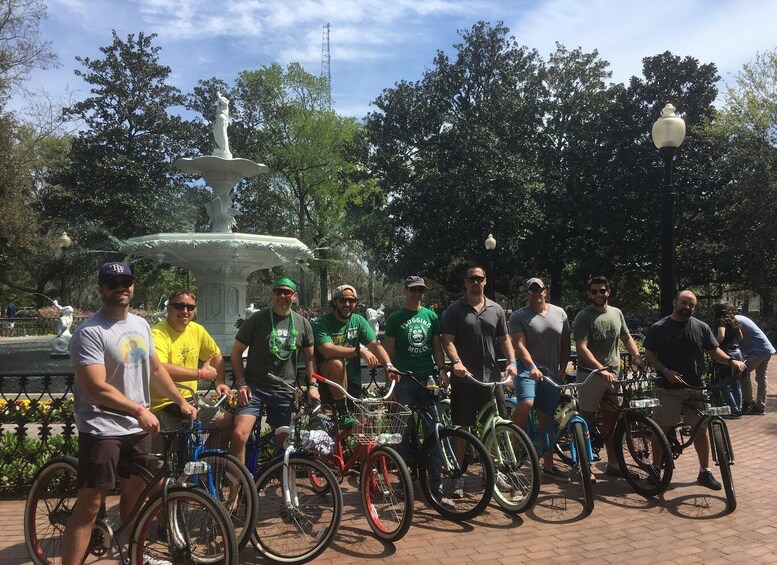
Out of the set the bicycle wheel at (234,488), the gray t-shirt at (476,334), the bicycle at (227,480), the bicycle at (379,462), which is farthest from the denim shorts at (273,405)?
the gray t-shirt at (476,334)

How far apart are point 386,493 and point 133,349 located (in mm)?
2052

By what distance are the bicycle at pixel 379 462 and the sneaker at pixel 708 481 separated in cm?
297

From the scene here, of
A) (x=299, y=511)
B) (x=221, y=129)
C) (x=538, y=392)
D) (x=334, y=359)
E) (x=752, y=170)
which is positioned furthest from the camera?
(x=752, y=170)

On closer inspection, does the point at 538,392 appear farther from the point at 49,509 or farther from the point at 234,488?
the point at 49,509

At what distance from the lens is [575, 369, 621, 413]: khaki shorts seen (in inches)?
227

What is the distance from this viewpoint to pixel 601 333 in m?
5.89

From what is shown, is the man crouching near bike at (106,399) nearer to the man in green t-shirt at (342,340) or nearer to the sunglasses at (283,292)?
the sunglasses at (283,292)

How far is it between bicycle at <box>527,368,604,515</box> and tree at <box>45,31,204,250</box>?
2868 cm

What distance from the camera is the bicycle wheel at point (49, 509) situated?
3.82m

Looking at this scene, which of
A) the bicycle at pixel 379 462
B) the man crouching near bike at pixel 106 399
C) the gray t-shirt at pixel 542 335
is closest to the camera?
the man crouching near bike at pixel 106 399

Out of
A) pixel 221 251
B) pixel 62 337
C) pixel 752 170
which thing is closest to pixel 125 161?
pixel 62 337

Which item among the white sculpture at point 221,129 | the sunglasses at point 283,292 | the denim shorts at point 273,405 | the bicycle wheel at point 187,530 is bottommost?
the bicycle wheel at point 187,530

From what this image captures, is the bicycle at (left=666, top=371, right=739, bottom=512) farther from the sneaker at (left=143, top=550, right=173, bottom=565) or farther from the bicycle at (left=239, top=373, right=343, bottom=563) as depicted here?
the sneaker at (left=143, top=550, right=173, bottom=565)

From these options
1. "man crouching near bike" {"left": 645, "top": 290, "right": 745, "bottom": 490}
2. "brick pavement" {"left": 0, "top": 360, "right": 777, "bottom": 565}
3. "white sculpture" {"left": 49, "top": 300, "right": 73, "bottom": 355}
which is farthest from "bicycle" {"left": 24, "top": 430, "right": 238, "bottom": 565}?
"white sculpture" {"left": 49, "top": 300, "right": 73, "bottom": 355}
